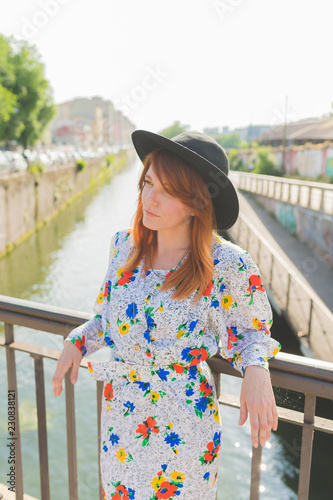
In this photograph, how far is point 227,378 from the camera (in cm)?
1016

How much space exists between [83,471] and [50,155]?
28.0 m

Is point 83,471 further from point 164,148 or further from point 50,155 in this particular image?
point 50,155

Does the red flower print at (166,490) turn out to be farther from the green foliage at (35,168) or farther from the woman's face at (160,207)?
the green foliage at (35,168)

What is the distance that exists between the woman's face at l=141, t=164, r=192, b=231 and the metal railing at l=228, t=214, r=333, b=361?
6.99m

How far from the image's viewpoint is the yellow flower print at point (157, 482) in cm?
124

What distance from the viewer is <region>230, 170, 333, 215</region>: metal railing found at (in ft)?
50.9

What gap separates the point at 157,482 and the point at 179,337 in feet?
1.22

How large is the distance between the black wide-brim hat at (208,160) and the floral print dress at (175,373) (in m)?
0.10

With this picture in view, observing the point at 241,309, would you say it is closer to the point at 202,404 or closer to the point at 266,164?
the point at 202,404

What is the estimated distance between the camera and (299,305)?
1003 cm

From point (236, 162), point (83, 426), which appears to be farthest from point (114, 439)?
point (236, 162)

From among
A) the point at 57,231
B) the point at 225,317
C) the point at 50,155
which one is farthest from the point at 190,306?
the point at 50,155

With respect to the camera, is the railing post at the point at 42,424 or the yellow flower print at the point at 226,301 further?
the railing post at the point at 42,424

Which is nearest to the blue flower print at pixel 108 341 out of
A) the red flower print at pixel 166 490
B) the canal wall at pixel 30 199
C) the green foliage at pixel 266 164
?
the red flower print at pixel 166 490
